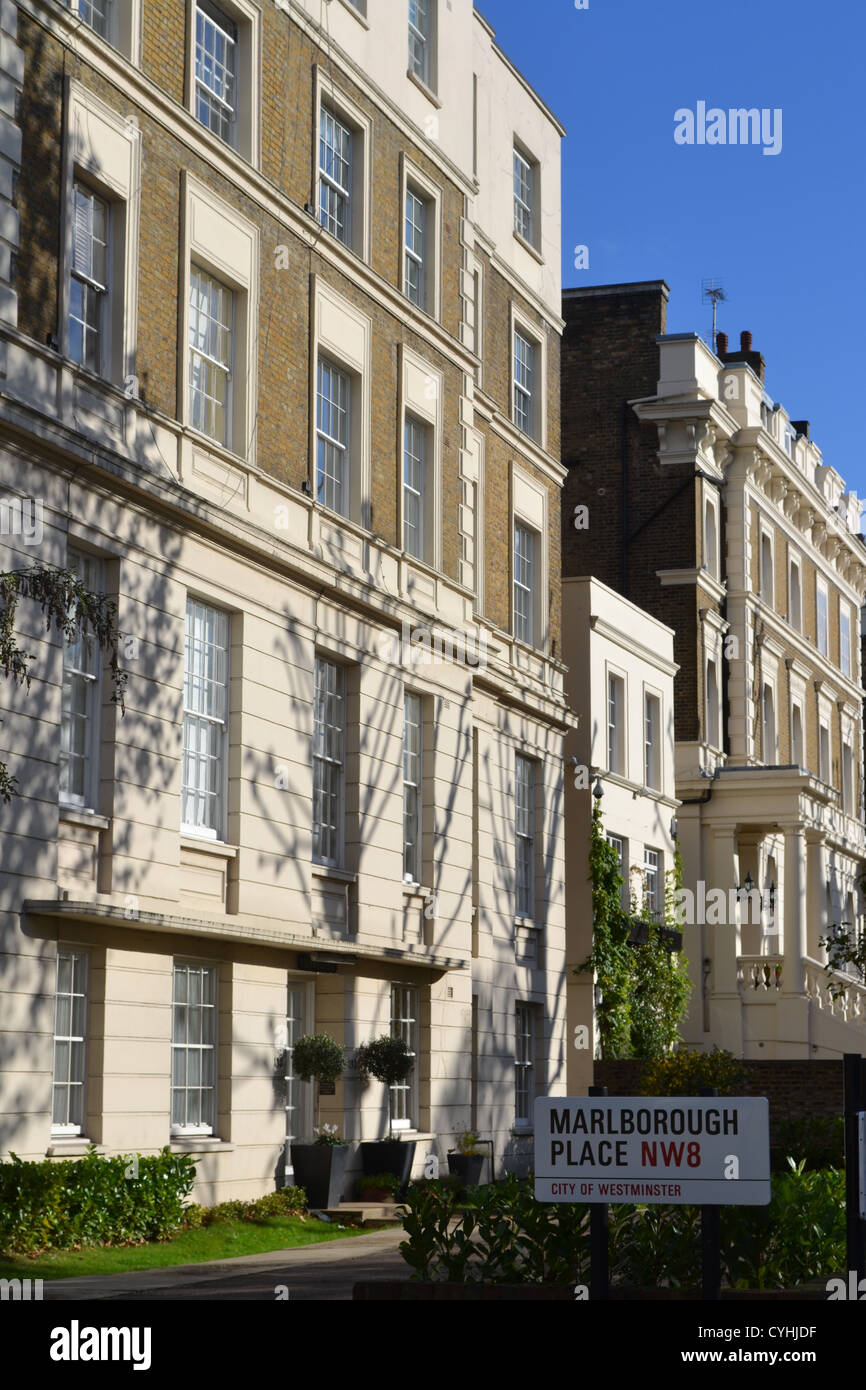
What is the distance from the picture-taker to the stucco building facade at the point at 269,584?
18.7 meters

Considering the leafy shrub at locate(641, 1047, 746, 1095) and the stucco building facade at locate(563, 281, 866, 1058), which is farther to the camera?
the stucco building facade at locate(563, 281, 866, 1058)

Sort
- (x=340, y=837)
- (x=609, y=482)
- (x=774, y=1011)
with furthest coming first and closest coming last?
(x=609, y=482)
(x=774, y=1011)
(x=340, y=837)

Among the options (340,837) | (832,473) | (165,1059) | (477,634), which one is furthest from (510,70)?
(832,473)

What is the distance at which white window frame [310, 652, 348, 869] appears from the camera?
964 inches

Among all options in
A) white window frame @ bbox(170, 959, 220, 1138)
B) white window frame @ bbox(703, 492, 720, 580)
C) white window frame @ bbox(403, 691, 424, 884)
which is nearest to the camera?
white window frame @ bbox(170, 959, 220, 1138)

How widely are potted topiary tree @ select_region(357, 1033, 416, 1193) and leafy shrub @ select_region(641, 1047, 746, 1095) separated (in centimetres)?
777

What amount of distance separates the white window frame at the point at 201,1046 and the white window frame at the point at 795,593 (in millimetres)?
32785

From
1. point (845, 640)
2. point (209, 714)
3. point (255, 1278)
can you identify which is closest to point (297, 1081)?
point (209, 714)

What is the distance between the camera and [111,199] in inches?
803

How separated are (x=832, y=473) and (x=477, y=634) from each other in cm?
2935

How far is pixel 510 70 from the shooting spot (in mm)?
33500

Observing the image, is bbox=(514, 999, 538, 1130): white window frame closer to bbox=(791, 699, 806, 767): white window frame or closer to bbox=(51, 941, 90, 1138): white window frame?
bbox=(51, 941, 90, 1138): white window frame

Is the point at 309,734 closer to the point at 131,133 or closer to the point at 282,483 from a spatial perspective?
the point at 282,483

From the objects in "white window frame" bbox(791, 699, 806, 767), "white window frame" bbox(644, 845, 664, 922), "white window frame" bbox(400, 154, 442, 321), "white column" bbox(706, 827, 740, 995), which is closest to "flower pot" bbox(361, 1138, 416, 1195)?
"white window frame" bbox(400, 154, 442, 321)
